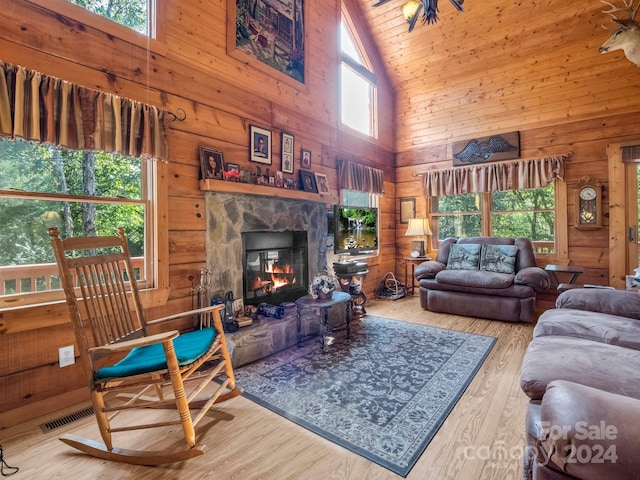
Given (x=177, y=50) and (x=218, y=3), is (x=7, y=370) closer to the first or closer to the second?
(x=177, y=50)

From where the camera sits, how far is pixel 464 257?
14.6 ft

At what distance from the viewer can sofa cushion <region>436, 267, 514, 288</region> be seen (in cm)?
380

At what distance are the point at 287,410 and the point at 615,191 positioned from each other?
4718 millimetres

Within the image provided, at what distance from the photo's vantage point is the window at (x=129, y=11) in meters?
2.30

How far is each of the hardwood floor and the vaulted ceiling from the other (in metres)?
4.23

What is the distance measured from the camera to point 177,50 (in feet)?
8.83

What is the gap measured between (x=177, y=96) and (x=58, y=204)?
1251 mm

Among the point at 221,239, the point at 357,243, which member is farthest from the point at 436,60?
the point at 221,239

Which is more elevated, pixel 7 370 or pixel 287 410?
pixel 7 370

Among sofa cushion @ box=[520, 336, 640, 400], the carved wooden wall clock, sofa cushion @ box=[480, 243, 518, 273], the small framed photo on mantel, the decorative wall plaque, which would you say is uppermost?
the decorative wall plaque

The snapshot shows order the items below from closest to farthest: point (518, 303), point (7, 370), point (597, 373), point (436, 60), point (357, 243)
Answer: point (597, 373) → point (7, 370) → point (518, 303) → point (357, 243) → point (436, 60)

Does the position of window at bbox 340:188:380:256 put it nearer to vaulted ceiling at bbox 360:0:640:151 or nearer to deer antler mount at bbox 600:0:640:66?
vaulted ceiling at bbox 360:0:640:151

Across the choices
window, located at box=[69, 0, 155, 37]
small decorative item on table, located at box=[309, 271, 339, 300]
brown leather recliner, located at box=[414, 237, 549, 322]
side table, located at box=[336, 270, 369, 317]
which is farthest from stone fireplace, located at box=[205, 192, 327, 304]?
brown leather recliner, located at box=[414, 237, 549, 322]

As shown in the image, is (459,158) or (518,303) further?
(459,158)
